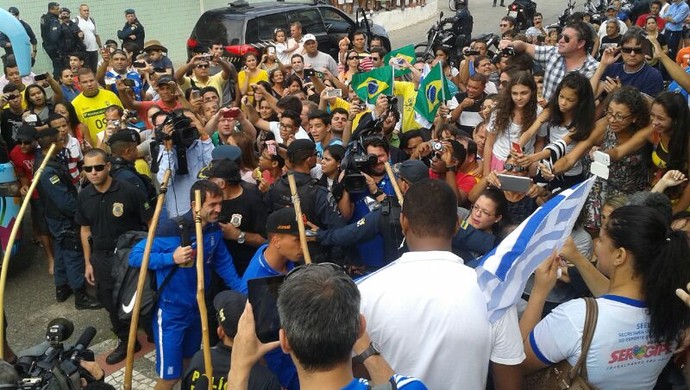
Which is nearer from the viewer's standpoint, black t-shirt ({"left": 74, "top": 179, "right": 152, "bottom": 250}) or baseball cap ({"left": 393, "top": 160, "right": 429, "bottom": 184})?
baseball cap ({"left": 393, "top": 160, "right": 429, "bottom": 184})

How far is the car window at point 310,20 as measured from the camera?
12.9 metres

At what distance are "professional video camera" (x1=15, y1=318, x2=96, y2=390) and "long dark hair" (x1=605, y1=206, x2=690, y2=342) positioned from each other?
2569 mm

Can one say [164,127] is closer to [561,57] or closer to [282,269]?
[282,269]

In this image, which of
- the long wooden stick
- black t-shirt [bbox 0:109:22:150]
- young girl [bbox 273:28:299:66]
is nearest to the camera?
the long wooden stick

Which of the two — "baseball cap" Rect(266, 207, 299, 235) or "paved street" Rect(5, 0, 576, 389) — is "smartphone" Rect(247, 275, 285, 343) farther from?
"paved street" Rect(5, 0, 576, 389)

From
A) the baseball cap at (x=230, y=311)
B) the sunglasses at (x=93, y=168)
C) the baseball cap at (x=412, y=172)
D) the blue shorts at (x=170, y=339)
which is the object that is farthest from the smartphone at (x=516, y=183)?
the sunglasses at (x=93, y=168)

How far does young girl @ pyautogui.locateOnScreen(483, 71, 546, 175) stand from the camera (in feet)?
17.5

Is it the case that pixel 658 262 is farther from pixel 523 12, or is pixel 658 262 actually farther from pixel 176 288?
pixel 523 12

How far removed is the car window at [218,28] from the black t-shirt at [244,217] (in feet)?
24.3

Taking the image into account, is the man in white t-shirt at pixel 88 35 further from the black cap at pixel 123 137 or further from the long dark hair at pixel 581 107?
the long dark hair at pixel 581 107

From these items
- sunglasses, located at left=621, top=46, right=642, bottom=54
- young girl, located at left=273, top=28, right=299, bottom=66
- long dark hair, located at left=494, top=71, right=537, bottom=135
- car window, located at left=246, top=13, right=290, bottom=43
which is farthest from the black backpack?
car window, located at left=246, top=13, right=290, bottom=43

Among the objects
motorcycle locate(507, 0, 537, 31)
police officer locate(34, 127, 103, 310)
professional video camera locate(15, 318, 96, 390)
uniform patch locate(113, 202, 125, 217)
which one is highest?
professional video camera locate(15, 318, 96, 390)

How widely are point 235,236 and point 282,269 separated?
944mm

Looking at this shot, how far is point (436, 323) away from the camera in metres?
2.46
